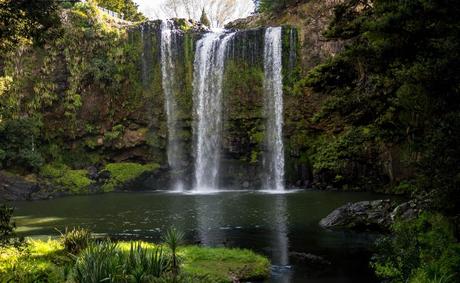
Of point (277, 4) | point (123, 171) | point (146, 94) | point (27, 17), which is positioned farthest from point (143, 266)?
point (277, 4)

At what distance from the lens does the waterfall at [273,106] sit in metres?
42.8

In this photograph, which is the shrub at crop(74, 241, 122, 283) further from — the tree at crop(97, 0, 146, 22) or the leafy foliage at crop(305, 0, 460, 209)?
the tree at crop(97, 0, 146, 22)

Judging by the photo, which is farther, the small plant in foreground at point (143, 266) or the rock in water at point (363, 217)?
the rock in water at point (363, 217)

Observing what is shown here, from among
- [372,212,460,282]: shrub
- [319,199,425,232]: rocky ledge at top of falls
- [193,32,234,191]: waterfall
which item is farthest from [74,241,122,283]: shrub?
[193,32,234,191]: waterfall

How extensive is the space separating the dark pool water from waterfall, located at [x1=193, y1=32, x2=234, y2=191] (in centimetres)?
662

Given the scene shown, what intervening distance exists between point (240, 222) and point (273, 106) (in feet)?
69.7

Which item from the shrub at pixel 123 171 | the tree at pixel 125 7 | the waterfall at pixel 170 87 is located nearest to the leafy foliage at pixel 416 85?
the shrub at pixel 123 171

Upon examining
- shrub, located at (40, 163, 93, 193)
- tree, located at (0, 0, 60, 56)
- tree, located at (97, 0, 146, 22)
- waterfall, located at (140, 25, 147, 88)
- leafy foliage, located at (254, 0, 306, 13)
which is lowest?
shrub, located at (40, 163, 93, 193)

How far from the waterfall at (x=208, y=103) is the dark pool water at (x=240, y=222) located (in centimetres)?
662

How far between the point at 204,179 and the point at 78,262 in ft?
108

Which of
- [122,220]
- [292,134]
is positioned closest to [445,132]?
[122,220]

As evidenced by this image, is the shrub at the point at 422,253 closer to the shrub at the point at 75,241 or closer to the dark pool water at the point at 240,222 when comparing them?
the dark pool water at the point at 240,222

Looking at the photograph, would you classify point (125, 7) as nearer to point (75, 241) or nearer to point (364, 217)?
point (364, 217)

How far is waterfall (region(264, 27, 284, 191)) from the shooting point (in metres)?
42.8
